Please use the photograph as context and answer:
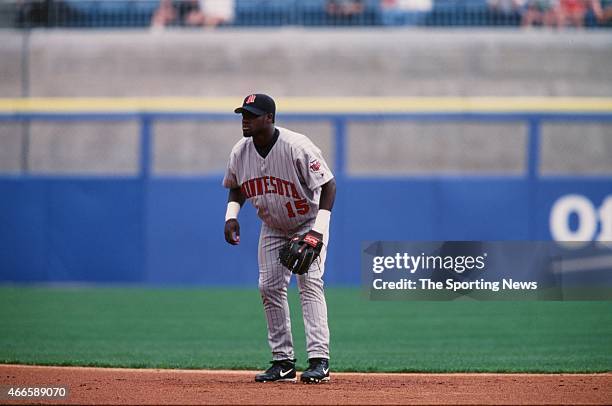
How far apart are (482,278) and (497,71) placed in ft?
42.1

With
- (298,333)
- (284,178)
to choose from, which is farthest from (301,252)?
(298,333)

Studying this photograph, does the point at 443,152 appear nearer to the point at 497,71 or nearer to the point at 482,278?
the point at 497,71

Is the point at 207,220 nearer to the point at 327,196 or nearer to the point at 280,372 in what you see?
the point at 280,372

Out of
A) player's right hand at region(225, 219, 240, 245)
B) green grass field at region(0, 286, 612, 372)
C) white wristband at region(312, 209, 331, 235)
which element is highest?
white wristband at region(312, 209, 331, 235)

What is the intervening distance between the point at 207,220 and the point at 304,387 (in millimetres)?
9966

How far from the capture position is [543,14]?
19438 mm

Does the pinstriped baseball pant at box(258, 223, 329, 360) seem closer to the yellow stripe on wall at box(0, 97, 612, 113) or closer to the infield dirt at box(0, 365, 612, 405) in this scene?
the infield dirt at box(0, 365, 612, 405)

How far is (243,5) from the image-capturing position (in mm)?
19953

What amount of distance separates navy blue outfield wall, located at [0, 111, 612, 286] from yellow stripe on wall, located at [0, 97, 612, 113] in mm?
903

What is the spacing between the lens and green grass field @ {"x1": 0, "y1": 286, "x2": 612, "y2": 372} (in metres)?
8.23

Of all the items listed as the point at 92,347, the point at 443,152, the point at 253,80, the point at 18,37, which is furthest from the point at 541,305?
the point at 18,37

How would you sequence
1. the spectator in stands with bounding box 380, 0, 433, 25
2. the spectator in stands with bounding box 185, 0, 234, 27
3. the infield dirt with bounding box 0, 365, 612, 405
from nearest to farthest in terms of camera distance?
the infield dirt with bounding box 0, 365, 612, 405
the spectator in stands with bounding box 380, 0, 433, 25
the spectator in stands with bounding box 185, 0, 234, 27

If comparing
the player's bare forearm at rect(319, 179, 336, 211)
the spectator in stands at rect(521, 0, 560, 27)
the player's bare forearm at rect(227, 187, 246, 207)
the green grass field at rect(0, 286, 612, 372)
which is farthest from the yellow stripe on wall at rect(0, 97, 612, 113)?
the player's bare forearm at rect(319, 179, 336, 211)

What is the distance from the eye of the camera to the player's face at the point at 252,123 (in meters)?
6.42
